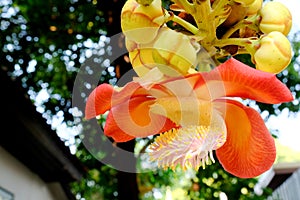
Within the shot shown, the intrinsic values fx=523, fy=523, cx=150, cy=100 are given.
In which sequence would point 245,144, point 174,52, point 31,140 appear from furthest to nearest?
point 31,140
point 245,144
point 174,52

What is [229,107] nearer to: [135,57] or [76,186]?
[135,57]

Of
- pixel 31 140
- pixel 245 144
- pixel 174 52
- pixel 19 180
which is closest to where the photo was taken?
pixel 174 52

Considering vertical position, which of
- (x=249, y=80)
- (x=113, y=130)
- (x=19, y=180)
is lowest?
(x=19, y=180)

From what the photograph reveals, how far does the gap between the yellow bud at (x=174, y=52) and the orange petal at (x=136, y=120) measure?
9 cm

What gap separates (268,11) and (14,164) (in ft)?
13.5

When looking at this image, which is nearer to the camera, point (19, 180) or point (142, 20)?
point (142, 20)

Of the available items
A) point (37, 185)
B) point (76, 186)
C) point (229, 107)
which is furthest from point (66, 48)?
point (229, 107)

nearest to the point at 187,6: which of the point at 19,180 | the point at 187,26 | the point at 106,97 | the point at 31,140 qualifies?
the point at 187,26

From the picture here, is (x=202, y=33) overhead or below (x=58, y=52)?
overhead

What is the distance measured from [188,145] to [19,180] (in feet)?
13.6

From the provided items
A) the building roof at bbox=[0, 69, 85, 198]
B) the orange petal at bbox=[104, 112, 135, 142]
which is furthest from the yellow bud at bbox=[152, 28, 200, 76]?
the building roof at bbox=[0, 69, 85, 198]

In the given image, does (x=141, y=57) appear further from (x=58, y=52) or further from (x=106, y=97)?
(x=58, y=52)

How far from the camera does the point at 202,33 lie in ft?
1.69

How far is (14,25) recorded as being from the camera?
4.28 meters
